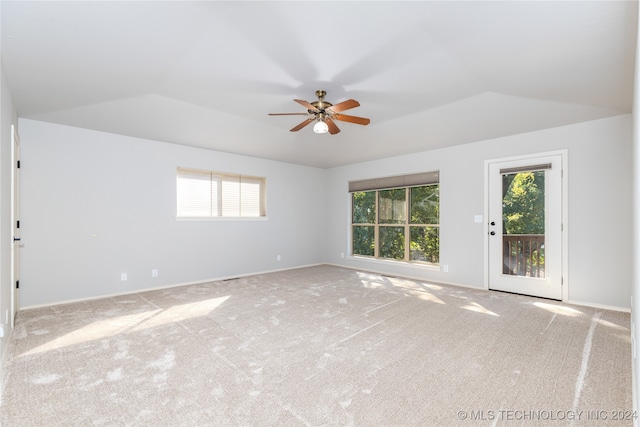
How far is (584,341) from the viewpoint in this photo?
2.75 metres

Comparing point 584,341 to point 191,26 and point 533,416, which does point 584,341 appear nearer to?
point 533,416

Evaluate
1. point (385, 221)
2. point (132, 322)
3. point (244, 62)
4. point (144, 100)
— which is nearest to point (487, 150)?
point (385, 221)

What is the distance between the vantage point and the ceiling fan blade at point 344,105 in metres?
2.76

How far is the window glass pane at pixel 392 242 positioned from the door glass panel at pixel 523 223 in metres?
1.86

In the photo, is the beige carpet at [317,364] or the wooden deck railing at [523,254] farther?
the wooden deck railing at [523,254]

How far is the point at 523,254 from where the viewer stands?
4.43 metres

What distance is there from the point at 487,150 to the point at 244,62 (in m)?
3.96

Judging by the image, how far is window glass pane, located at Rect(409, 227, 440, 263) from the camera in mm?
5479

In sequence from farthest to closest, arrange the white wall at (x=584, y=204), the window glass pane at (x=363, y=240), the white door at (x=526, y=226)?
the window glass pane at (x=363, y=240), the white door at (x=526, y=226), the white wall at (x=584, y=204)

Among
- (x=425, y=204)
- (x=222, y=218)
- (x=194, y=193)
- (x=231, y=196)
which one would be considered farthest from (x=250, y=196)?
(x=425, y=204)

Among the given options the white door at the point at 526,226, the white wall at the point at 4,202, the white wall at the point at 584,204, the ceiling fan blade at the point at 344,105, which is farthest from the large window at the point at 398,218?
the white wall at the point at 4,202

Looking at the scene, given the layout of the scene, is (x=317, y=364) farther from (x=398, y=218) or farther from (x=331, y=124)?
(x=398, y=218)

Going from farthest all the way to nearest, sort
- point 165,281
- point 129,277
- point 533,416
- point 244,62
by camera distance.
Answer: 1. point 165,281
2. point 129,277
3. point 244,62
4. point 533,416

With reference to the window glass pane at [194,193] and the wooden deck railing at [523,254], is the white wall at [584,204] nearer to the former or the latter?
the wooden deck railing at [523,254]
